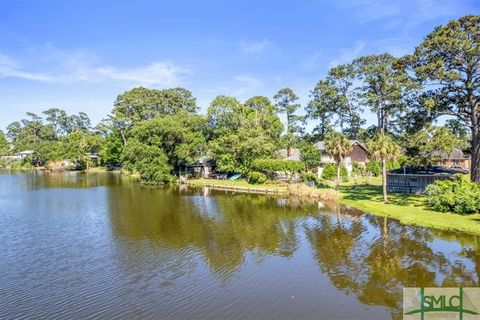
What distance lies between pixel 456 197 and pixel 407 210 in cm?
434

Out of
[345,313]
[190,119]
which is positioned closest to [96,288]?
[345,313]

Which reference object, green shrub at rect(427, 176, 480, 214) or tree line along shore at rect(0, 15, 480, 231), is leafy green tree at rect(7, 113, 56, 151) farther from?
green shrub at rect(427, 176, 480, 214)

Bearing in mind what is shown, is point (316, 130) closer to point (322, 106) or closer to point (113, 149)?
point (322, 106)

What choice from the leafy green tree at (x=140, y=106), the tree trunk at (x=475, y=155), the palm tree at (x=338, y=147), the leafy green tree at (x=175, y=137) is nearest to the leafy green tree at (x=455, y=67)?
the tree trunk at (x=475, y=155)

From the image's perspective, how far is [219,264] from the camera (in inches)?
886

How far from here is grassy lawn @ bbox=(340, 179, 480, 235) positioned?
29.4 m

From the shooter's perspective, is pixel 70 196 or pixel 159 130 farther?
pixel 159 130

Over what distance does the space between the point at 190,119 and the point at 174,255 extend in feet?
174

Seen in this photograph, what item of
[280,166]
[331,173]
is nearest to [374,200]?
[331,173]

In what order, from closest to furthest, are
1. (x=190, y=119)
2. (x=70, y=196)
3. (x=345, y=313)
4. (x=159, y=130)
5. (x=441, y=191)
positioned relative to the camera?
(x=345, y=313)
(x=441, y=191)
(x=70, y=196)
(x=159, y=130)
(x=190, y=119)

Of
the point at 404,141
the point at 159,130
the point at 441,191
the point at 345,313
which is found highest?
the point at 159,130

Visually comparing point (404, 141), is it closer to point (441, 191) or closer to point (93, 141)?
point (441, 191)

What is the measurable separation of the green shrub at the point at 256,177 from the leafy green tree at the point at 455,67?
30020mm

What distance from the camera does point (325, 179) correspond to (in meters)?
60.0
